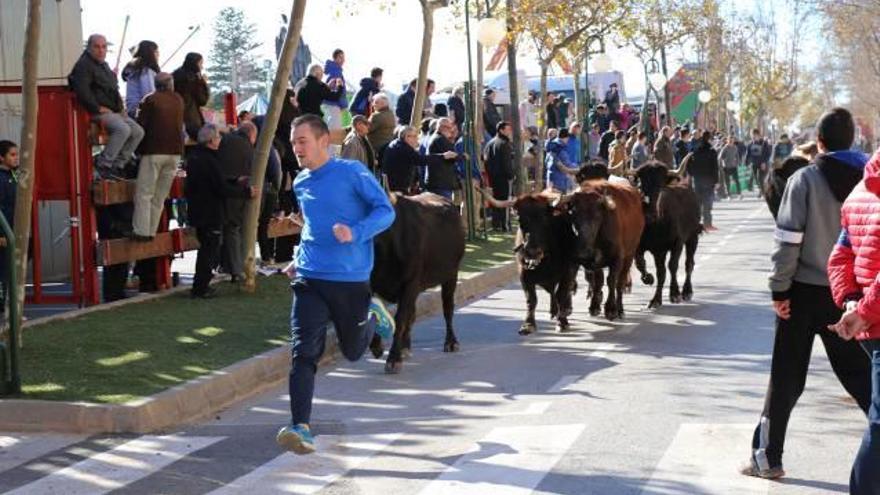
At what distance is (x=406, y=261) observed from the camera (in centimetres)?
1200

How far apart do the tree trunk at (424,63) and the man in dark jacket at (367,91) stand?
64 centimetres

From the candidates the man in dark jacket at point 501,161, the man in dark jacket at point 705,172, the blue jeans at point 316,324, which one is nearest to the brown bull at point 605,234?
the blue jeans at point 316,324

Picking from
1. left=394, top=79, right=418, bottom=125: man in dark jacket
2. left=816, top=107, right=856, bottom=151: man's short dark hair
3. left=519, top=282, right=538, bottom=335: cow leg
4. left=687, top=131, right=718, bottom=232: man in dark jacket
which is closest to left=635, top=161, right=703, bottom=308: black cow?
left=519, top=282, right=538, bottom=335: cow leg

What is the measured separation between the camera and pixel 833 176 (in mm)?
7168

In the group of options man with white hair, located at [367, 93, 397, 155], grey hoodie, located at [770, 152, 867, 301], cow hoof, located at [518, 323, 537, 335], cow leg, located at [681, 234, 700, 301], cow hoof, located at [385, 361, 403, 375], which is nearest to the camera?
grey hoodie, located at [770, 152, 867, 301]

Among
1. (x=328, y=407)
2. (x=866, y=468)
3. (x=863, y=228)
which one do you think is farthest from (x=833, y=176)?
(x=328, y=407)

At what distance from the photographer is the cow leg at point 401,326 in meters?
11.7

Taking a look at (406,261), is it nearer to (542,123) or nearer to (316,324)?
(316,324)

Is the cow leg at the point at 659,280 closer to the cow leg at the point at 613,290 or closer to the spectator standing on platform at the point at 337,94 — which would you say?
the cow leg at the point at 613,290

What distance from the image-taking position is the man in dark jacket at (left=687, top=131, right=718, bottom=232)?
88.5 ft

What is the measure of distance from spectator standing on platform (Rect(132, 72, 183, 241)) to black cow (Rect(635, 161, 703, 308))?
5.41 metres

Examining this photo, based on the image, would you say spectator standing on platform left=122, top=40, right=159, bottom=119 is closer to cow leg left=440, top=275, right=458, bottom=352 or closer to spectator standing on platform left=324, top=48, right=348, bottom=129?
A: spectator standing on platform left=324, top=48, right=348, bottom=129

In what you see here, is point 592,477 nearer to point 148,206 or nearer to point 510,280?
point 148,206

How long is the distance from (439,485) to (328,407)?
112 inches
